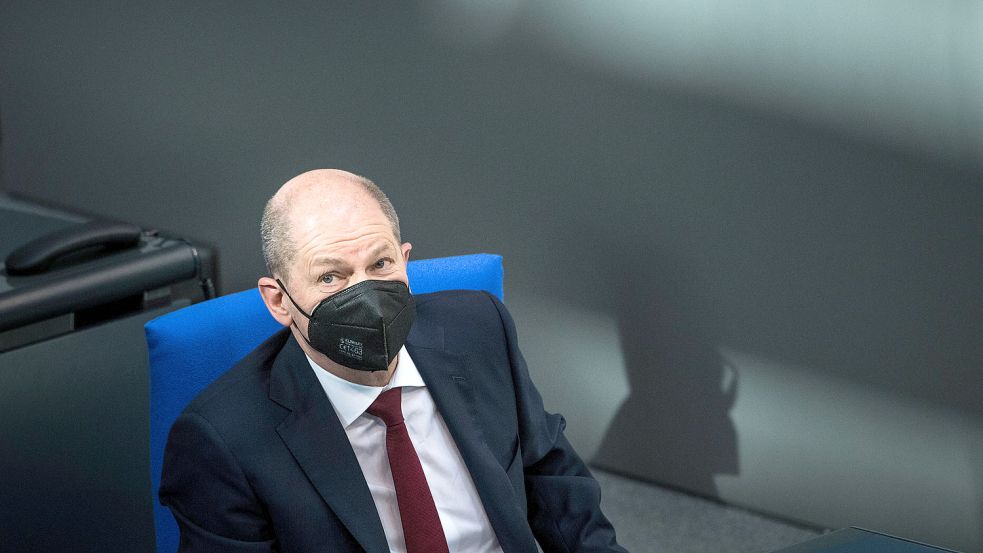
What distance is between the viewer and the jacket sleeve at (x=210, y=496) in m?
1.38

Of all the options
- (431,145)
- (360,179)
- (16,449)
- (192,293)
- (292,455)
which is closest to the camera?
(292,455)

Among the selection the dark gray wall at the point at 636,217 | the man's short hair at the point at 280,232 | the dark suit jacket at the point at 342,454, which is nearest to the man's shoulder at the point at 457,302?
the dark suit jacket at the point at 342,454

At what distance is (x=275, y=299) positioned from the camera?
1.52 metres

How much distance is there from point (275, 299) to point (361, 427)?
196 millimetres

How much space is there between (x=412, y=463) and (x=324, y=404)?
13 centimetres

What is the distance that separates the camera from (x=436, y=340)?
5.22ft

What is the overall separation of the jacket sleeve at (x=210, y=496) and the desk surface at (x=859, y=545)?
608 millimetres

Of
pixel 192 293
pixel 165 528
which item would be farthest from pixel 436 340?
pixel 192 293

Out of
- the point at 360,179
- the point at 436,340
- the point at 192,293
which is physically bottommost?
the point at 192,293

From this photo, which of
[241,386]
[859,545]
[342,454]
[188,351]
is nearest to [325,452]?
[342,454]

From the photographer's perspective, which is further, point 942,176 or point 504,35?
point 504,35

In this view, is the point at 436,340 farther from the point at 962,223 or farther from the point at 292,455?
the point at 962,223

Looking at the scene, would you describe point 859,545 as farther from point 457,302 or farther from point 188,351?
point 188,351

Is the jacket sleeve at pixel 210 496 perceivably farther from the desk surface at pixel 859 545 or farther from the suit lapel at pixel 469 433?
the desk surface at pixel 859 545
